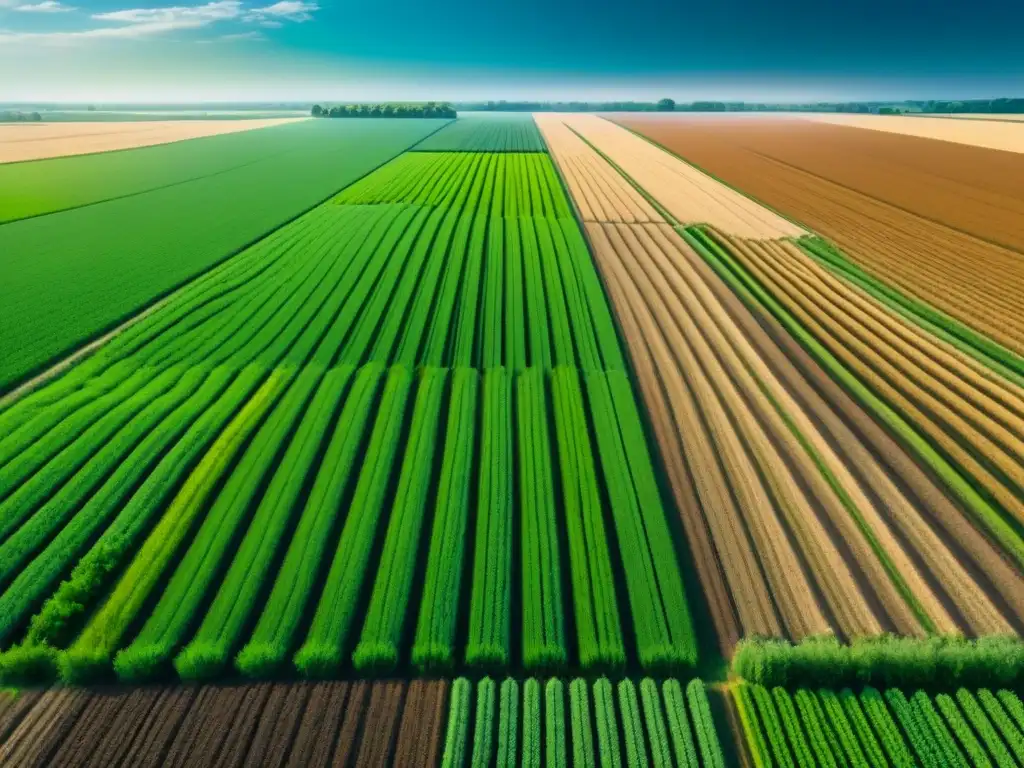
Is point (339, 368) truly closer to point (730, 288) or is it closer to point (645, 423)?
point (645, 423)

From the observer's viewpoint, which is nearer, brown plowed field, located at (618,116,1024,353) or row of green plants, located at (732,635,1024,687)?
row of green plants, located at (732,635,1024,687)

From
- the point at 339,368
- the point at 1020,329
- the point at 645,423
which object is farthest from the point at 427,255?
the point at 1020,329

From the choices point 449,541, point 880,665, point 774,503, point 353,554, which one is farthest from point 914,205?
point 353,554

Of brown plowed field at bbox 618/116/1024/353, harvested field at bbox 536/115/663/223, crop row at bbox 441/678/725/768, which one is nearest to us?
crop row at bbox 441/678/725/768

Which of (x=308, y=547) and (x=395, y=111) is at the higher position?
(x=395, y=111)

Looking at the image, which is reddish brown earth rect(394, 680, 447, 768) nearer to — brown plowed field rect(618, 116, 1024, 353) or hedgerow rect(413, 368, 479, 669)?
hedgerow rect(413, 368, 479, 669)

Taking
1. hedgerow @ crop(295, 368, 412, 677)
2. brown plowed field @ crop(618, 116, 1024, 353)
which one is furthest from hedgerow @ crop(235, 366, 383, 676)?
brown plowed field @ crop(618, 116, 1024, 353)

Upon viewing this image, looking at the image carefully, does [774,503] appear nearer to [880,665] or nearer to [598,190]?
[880,665]
